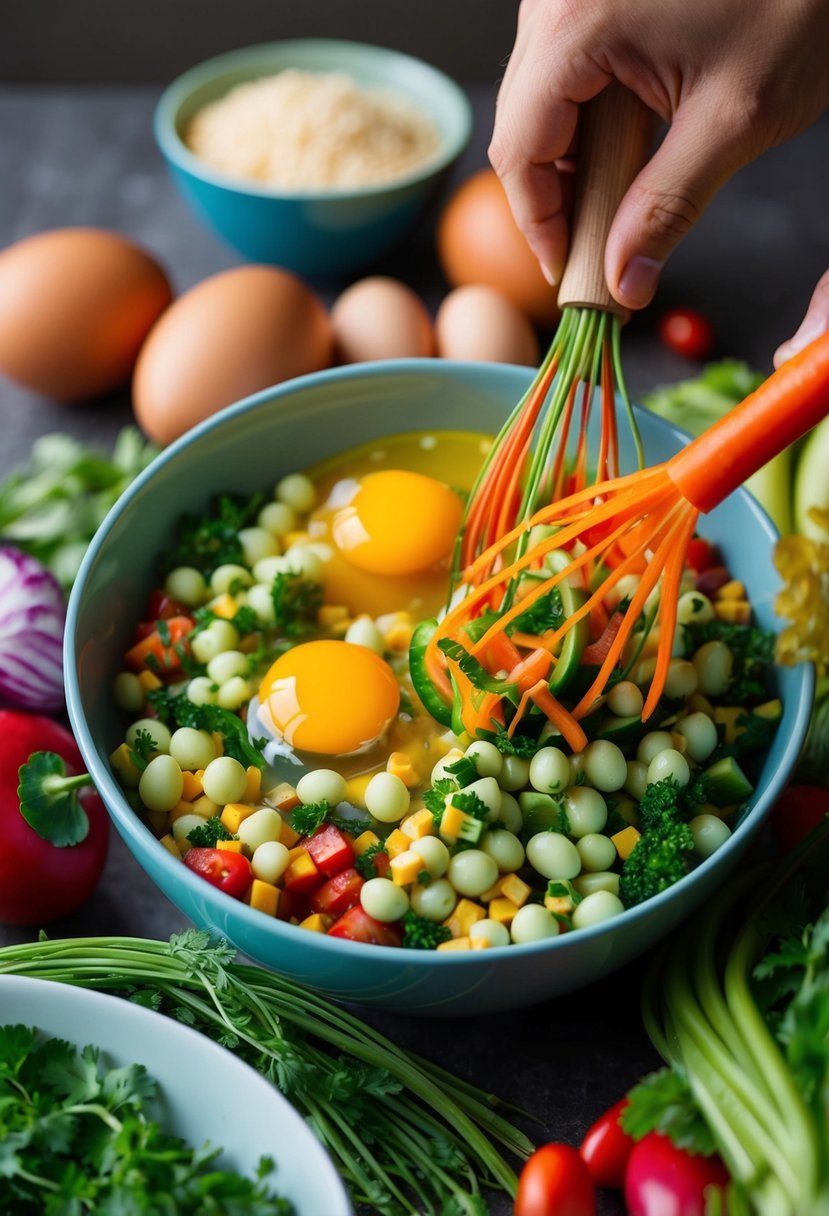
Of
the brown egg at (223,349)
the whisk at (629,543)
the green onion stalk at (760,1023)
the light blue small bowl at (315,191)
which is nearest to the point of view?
the green onion stalk at (760,1023)

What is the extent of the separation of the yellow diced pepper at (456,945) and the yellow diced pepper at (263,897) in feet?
0.59

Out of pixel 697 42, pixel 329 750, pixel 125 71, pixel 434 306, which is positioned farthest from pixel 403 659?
pixel 125 71

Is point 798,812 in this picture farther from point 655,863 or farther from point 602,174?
point 602,174

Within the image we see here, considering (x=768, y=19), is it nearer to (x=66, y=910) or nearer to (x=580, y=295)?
(x=580, y=295)

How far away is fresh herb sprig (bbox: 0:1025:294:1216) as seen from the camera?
1.14 meters

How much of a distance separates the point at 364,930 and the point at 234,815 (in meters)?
0.21

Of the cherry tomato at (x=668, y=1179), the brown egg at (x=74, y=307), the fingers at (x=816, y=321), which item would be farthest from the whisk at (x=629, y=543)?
the brown egg at (x=74, y=307)

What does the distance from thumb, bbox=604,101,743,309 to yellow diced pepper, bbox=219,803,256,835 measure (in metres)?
0.71

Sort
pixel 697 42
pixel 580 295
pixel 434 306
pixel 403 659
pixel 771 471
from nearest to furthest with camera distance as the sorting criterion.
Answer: pixel 697 42 → pixel 580 295 → pixel 403 659 → pixel 771 471 → pixel 434 306

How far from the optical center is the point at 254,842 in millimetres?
1402

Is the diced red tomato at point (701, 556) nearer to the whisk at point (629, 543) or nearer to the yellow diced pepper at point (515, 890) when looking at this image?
the whisk at point (629, 543)

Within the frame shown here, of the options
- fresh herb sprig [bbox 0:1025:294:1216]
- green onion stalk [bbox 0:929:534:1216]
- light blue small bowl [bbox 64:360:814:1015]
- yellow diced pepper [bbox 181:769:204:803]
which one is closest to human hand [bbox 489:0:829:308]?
light blue small bowl [bbox 64:360:814:1015]

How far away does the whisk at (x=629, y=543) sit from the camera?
1.23 meters

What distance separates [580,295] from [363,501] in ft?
1.38
